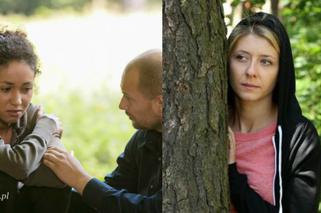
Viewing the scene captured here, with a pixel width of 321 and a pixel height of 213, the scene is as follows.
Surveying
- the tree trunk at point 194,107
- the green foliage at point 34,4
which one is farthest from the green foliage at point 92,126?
the green foliage at point 34,4

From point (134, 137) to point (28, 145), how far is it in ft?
1.78

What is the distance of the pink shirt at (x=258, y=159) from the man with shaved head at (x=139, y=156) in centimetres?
40

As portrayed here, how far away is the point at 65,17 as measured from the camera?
17.1 meters

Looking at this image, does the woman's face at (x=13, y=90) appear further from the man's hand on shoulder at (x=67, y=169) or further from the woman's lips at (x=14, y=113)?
the man's hand on shoulder at (x=67, y=169)

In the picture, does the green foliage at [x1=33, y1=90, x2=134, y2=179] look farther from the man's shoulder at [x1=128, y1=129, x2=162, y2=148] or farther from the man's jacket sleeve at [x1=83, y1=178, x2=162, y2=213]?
the man's jacket sleeve at [x1=83, y1=178, x2=162, y2=213]

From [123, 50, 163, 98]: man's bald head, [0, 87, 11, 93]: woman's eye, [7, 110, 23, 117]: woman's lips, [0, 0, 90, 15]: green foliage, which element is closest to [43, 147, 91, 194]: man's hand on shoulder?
[7, 110, 23, 117]: woman's lips

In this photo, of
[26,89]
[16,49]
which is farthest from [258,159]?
[16,49]

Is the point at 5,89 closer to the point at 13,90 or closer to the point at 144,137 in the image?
the point at 13,90

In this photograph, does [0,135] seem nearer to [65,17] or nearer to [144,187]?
[144,187]

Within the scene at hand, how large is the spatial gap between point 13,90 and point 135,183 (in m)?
0.73

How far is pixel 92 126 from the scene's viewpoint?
33.4ft

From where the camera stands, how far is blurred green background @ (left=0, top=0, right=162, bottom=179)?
954 cm

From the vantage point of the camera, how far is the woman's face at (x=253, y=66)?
2.99 meters

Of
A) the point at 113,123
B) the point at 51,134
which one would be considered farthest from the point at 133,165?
the point at 113,123
